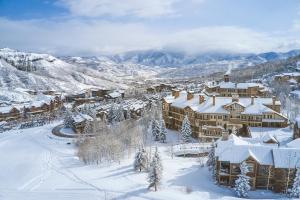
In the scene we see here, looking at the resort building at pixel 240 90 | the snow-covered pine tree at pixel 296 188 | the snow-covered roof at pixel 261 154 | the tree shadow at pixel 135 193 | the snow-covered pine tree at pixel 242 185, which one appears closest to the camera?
the snow-covered pine tree at pixel 296 188

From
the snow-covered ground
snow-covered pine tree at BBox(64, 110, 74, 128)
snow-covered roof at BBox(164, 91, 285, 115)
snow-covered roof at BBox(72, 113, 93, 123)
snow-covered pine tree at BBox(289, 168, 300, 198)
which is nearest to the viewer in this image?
snow-covered pine tree at BBox(289, 168, 300, 198)

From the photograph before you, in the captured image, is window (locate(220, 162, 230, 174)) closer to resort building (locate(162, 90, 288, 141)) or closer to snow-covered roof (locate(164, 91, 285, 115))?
resort building (locate(162, 90, 288, 141))

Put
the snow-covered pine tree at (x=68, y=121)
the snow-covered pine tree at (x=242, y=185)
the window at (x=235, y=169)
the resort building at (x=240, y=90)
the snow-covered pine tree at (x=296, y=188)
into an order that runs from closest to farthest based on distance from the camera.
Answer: the snow-covered pine tree at (x=296, y=188) → the snow-covered pine tree at (x=242, y=185) → the window at (x=235, y=169) → the snow-covered pine tree at (x=68, y=121) → the resort building at (x=240, y=90)

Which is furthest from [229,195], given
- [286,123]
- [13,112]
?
[13,112]

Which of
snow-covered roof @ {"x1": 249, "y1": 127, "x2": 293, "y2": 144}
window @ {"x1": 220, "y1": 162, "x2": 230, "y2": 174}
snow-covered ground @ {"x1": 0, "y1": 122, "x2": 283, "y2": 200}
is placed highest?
snow-covered roof @ {"x1": 249, "y1": 127, "x2": 293, "y2": 144}

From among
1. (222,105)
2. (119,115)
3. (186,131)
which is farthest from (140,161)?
(119,115)

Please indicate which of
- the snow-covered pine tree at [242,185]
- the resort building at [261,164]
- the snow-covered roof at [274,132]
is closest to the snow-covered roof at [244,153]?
the resort building at [261,164]

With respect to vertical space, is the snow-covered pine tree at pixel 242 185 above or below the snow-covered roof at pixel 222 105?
below

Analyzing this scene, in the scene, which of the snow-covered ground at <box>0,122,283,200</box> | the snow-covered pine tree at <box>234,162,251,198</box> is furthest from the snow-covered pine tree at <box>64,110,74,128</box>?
the snow-covered pine tree at <box>234,162,251,198</box>

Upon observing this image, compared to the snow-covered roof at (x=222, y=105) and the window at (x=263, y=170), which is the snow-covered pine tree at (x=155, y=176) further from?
the snow-covered roof at (x=222, y=105)
